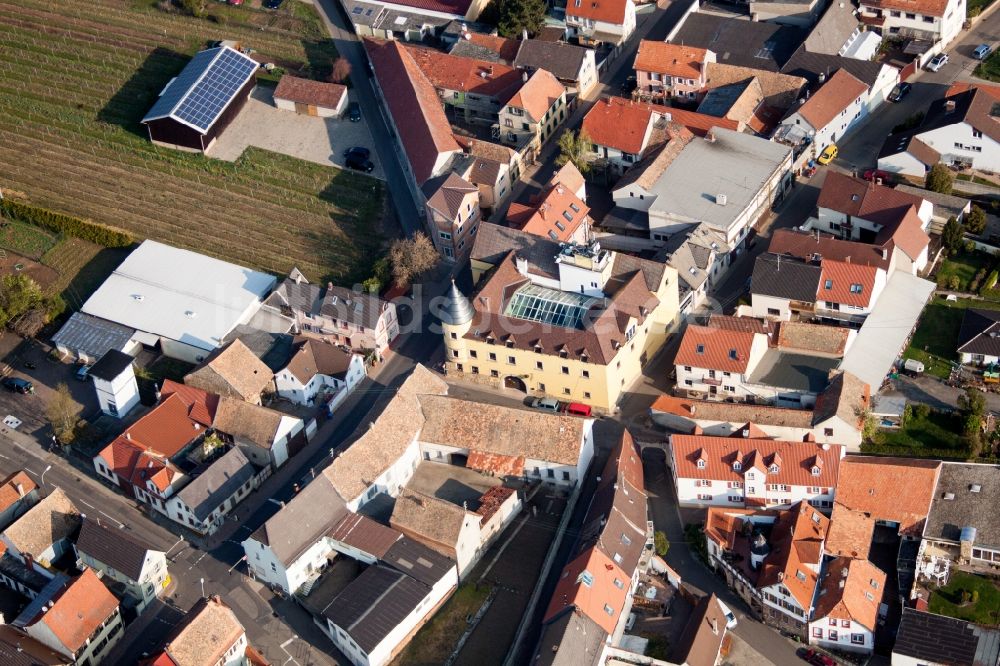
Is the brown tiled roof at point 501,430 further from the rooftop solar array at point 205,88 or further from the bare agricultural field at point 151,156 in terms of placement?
the rooftop solar array at point 205,88

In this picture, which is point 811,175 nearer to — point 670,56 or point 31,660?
point 670,56

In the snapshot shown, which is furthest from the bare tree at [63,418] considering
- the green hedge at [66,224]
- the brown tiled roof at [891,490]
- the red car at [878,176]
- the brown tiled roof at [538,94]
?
the red car at [878,176]

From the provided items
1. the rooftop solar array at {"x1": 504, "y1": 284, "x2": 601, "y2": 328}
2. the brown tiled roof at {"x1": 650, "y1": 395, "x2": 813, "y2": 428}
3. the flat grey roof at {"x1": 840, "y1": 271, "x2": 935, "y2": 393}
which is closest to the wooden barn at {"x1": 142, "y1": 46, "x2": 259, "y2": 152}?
the rooftop solar array at {"x1": 504, "y1": 284, "x2": 601, "y2": 328}

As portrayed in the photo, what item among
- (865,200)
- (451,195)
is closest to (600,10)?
(451,195)

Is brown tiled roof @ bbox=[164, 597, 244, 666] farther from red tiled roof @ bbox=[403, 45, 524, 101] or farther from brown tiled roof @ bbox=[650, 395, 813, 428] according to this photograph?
red tiled roof @ bbox=[403, 45, 524, 101]

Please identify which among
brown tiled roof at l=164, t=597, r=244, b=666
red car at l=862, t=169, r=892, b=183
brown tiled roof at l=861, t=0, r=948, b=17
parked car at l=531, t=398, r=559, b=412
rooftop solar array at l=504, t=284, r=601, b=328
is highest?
brown tiled roof at l=861, t=0, r=948, b=17
